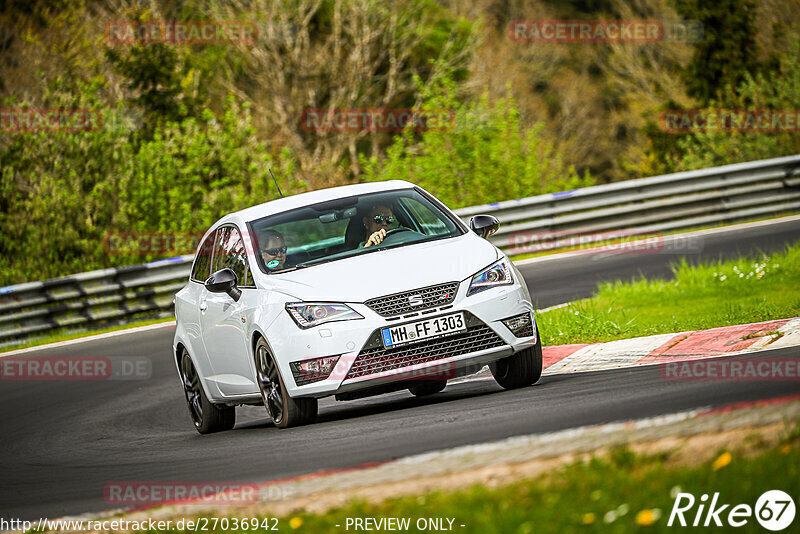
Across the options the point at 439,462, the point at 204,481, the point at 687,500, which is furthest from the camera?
the point at 204,481

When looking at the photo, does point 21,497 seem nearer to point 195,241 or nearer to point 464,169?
point 195,241

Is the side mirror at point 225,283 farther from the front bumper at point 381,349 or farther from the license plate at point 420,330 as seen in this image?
the license plate at point 420,330

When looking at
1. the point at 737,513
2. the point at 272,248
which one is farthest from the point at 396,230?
the point at 737,513

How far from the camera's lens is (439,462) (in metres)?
5.68

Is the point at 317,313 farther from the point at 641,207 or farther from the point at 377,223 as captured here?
the point at 641,207

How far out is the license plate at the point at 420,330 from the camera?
796 centimetres

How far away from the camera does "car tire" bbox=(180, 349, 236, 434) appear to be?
9.98 m

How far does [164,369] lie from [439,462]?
28.8 feet

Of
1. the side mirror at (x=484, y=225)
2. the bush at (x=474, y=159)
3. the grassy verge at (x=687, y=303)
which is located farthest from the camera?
the bush at (x=474, y=159)

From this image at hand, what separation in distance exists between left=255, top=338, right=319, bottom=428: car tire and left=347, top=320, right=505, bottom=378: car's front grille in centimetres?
58

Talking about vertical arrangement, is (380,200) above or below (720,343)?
above

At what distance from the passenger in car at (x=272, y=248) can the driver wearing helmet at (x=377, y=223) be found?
24.5 inches

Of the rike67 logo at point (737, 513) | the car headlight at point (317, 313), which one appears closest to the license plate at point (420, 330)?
the car headlight at point (317, 313)

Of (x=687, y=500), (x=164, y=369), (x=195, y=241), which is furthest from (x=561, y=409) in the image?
(x=195, y=241)
